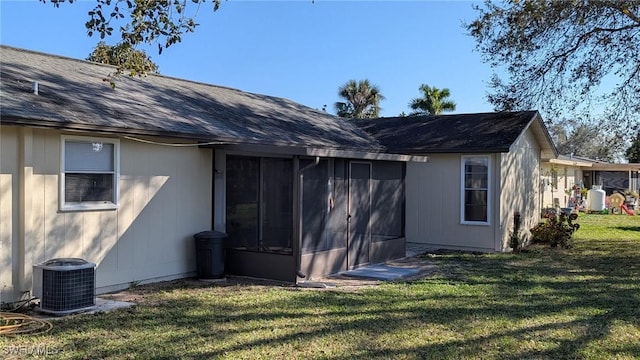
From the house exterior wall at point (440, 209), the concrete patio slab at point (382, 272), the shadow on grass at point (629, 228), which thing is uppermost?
the house exterior wall at point (440, 209)

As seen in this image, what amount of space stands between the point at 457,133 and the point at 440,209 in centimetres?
216

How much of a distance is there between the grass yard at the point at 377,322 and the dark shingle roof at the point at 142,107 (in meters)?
2.63

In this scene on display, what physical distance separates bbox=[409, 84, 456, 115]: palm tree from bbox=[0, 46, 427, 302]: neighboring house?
1943 cm

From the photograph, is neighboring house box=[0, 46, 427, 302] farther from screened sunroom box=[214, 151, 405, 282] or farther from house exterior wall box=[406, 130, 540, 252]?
house exterior wall box=[406, 130, 540, 252]

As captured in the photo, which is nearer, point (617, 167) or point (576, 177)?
point (617, 167)

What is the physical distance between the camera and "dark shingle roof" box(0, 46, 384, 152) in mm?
7773

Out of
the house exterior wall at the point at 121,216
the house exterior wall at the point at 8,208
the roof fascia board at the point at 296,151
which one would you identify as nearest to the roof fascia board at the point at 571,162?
the roof fascia board at the point at 296,151

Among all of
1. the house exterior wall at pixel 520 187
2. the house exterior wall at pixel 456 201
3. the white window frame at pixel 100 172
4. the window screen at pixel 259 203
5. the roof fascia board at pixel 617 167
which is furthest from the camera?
the roof fascia board at pixel 617 167

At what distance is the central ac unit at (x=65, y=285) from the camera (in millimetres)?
7070

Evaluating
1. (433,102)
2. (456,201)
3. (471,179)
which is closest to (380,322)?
(456,201)

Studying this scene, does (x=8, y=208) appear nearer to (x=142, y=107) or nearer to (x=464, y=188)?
(x=142, y=107)

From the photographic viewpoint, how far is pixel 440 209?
48.8 ft

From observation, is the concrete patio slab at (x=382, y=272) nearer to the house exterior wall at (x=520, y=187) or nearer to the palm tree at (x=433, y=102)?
the house exterior wall at (x=520, y=187)

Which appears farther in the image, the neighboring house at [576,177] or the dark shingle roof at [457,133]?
the neighboring house at [576,177]
